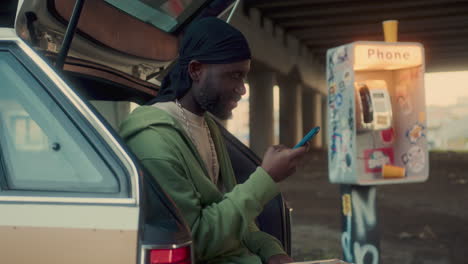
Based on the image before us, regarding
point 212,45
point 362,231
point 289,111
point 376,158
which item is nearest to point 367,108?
point 376,158

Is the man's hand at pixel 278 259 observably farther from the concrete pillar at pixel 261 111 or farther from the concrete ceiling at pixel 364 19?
the concrete pillar at pixel 261 111

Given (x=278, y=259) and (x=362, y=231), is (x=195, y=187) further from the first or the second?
(x=362, y=231)

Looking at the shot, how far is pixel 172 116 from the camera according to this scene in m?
2.07

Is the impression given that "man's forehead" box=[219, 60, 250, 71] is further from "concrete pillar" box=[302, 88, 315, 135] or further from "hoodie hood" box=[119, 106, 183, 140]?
"concrete pillar" box=[302, 88, 315, 135]

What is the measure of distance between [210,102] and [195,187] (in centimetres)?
34

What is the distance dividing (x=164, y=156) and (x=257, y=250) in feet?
2.58

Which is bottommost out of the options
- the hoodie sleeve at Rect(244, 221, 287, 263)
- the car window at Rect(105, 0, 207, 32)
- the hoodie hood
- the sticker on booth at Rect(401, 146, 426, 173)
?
the hoodie sleeve at Rect(244, 221, 287, 263)

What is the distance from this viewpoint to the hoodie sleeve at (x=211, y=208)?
182cm

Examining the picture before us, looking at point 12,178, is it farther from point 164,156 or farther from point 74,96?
point 164,156

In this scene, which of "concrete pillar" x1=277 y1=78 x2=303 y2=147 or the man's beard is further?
"concrete pillar" x1=277 y1=78 x2=303 y2=147

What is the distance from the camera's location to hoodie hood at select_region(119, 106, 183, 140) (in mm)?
1920

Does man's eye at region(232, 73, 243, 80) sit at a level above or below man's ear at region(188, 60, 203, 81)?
below

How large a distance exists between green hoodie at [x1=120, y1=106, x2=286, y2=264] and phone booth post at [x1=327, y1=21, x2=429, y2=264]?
2.64 m

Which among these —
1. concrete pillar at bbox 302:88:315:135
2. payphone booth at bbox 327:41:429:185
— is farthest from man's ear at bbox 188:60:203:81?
concrete pillar at bbox 302:88:315:135
